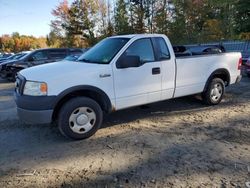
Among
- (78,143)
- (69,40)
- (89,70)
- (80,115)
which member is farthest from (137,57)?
(69,40)

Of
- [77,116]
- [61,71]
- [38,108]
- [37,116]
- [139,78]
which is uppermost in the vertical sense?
[61,71]

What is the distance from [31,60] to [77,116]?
10.3 meters

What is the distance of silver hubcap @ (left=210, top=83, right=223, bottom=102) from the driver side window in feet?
7.37

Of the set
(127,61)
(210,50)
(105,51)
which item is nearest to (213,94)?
(210,50)

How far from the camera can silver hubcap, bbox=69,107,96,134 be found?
5109 millimetres

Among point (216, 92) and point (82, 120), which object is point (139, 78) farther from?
point (216, 92)

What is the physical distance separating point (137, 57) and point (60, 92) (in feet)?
5.27

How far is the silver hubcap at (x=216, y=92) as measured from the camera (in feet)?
24.0

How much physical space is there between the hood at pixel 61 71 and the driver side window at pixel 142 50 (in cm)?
76

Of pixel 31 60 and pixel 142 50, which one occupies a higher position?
pixel 142 50

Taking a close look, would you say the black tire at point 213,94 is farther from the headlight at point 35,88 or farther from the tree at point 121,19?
the tree at point 121,19

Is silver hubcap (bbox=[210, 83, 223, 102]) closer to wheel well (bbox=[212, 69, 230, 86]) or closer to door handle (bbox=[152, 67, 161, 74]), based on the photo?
wheel well (bbox=[212, 69, 230, 86])

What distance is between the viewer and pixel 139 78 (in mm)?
5707

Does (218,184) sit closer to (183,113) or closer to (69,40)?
(183,113)
